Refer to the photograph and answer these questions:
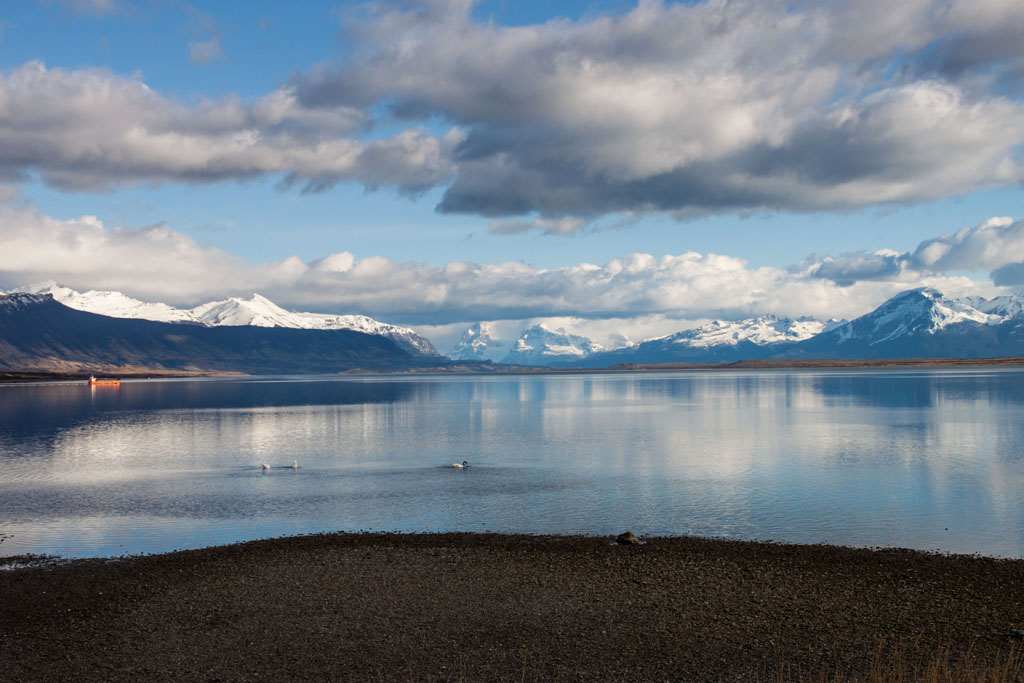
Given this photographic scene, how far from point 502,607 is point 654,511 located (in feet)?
62.2

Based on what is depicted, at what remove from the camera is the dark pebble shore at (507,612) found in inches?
789

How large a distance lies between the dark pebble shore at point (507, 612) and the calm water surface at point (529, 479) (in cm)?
599

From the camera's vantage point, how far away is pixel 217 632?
22.9m

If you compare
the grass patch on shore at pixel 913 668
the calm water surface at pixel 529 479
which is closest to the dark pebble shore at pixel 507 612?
the grass patch on shore at pixel 913 668

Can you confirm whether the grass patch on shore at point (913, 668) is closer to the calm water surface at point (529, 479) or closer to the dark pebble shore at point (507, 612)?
the dark pebble shore at point (507, 612)

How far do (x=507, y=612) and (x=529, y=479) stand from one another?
29.9 m

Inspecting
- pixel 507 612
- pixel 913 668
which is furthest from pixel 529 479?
pixel 913 668

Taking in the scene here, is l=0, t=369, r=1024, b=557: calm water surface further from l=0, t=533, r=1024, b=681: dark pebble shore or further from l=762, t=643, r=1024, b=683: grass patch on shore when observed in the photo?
l=762, t=643, r=1024, b=683: grass patch on shore

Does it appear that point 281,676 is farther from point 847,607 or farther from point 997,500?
point 997,500

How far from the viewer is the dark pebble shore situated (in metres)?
20.0

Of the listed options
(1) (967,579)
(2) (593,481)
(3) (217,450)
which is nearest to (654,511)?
(2) (593,481)

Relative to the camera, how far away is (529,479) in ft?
178

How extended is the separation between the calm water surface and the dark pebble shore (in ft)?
19.7

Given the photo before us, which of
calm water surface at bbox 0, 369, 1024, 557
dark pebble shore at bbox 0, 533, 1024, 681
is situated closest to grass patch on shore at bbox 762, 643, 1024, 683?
dark pebble shore at bbox 0, 533, 1024, 681
